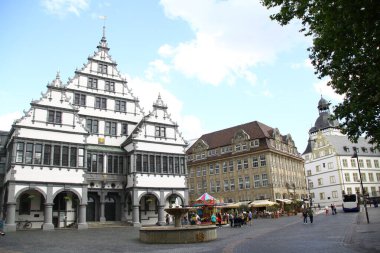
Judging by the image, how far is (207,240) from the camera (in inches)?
810

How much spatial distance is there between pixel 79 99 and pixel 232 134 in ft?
125

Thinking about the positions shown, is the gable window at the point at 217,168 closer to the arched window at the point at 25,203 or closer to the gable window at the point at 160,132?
the gable window at the point at 160,132

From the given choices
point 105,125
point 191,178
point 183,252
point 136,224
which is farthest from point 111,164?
point 191,178

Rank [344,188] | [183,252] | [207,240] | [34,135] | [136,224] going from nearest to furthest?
[183,252], [207,240], [34,135], [136,224], [344,188]

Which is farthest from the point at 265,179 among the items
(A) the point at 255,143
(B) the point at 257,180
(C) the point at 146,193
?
(C) the point at 146,193

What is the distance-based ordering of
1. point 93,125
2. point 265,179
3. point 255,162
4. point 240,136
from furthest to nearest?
point 240,136
point 255,162
point 265,179
point 93,125

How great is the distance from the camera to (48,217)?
3384 cm

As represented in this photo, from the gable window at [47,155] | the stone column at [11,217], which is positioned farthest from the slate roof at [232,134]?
the stone column at [11,217]

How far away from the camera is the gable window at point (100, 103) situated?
42.9 metres

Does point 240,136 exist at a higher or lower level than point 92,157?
higher

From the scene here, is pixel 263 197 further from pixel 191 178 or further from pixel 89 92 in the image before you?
pixel 89 92

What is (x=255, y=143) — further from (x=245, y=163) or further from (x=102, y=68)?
(x=102, y=68)

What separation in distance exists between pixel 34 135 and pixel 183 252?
82.6 ft

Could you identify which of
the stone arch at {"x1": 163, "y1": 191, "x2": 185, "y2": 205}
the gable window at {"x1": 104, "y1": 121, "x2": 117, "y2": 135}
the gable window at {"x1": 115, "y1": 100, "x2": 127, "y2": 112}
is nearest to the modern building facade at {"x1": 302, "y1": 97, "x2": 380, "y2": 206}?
the stone arch at {"x1": 163, "y1": 191, "x2": 185, "y2": 205}
